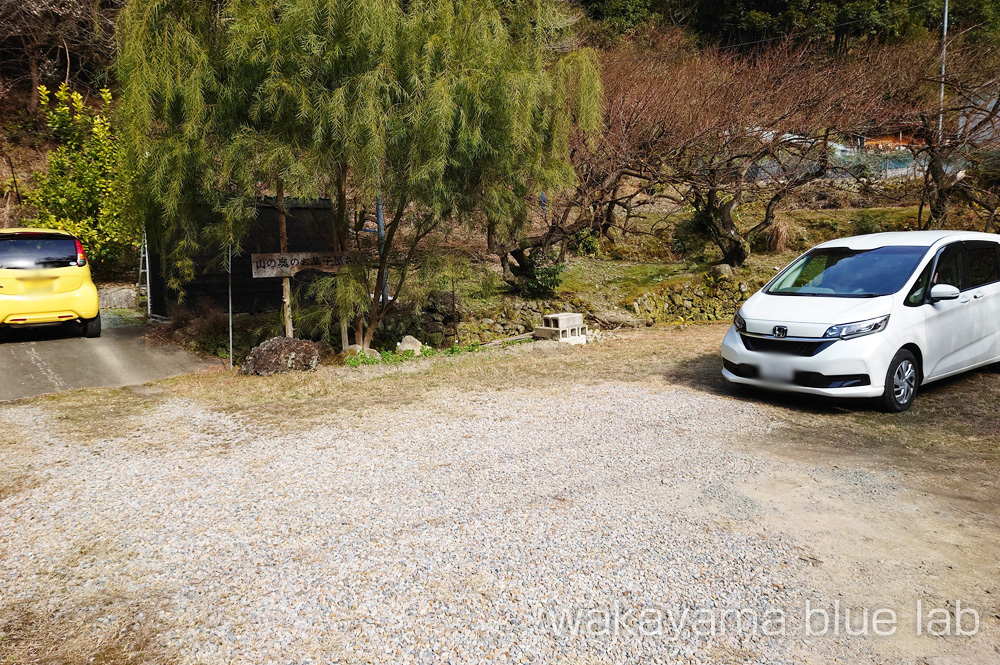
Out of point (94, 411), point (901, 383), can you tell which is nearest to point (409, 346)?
point (94, 411)

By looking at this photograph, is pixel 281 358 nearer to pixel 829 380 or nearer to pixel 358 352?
pixel 358 352

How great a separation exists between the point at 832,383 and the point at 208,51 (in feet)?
25.8

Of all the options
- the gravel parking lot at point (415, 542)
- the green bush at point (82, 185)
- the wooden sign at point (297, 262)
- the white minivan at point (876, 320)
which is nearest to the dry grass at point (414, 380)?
the gravel parking lot at point (415, 542)

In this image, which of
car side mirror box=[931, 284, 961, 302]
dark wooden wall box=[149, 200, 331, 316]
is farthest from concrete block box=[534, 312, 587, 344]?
car side mirror box=[931, 284, 961, 302]

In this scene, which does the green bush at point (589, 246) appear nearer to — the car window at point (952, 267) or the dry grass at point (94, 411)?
the car window at point (952, 267)

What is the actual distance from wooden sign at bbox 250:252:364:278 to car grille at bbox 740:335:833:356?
17.3ft

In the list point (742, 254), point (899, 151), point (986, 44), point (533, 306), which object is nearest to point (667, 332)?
point (533, 306)

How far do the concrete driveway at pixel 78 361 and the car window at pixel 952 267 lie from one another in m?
8.63

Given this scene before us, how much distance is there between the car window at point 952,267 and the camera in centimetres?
705

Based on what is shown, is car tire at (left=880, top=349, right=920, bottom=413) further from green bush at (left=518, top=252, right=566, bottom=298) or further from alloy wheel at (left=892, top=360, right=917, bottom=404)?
green bush at (left=518, top=252, right=566, bottom=298)

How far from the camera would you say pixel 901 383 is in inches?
261

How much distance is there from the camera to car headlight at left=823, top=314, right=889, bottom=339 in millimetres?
6398

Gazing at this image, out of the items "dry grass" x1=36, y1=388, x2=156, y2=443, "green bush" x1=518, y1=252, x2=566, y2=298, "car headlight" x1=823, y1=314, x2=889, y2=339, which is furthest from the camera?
"green bush" x1=518, y1=252, x2=566, y2=298

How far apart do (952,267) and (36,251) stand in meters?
11.0
